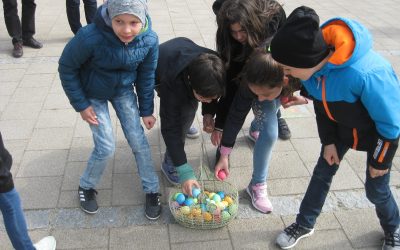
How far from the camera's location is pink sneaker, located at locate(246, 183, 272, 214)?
2.63 m

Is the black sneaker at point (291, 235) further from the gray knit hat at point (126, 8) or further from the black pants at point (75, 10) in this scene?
the black pants at point (75, 10)

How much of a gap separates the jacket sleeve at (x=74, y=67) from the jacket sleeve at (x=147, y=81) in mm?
311

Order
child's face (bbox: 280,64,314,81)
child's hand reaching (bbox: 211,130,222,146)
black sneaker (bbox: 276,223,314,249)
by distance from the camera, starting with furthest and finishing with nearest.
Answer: child's hand reaching (bbox: 211,130,222,146) → black sneaker (bbox: 276,223,314,249) → child's face (bbox: 280,64,314,81)

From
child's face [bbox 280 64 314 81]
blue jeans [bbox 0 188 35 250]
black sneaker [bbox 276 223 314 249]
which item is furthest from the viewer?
black sneaker [bbox 276 223 314 249]

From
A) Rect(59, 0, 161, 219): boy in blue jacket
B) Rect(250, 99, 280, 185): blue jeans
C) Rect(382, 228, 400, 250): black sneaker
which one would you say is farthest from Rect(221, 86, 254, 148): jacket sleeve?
Rect(382, 228, 400, 250): black sneaker

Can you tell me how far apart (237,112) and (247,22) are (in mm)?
499

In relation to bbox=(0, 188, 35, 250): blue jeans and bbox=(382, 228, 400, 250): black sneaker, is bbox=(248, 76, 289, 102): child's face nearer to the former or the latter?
bbox=(382, 228, 400, 250): black sneaker

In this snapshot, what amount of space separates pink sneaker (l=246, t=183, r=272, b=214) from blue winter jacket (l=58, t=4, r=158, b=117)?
88 cm

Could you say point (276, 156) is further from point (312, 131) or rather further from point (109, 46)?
point (109, 46)

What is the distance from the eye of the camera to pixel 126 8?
203cm

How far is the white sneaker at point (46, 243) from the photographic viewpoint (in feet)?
7.39

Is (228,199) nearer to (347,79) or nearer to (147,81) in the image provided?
(147,81)

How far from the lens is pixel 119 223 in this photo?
254 centimetres

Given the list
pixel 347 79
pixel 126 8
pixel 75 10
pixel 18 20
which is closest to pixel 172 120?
pixel 126 8
